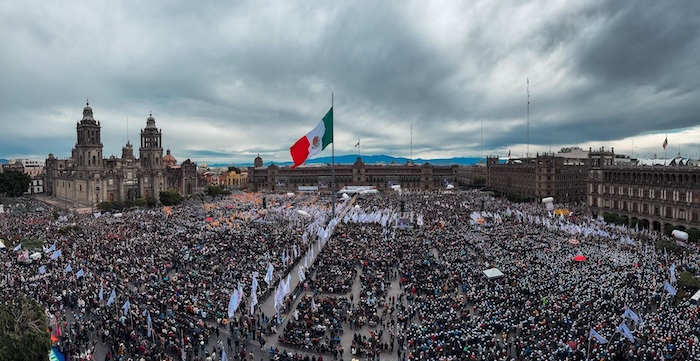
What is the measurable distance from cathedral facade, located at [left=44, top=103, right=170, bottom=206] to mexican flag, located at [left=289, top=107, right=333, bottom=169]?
60968mm

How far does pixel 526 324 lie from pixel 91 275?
29.7m

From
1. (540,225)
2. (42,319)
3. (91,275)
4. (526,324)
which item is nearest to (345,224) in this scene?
(540,225)

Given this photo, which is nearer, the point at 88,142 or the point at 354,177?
the point at 88,142

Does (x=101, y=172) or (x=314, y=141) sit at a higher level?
(x=314, y=141)

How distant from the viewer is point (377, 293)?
2911 cm

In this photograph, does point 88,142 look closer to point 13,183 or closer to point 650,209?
point 13,183

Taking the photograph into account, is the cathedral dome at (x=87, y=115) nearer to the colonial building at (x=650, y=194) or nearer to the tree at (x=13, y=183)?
the tree at (x=13, y=183)

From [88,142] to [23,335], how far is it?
88.6 metres

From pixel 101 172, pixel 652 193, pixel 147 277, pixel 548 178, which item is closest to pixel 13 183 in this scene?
pixel 101 172

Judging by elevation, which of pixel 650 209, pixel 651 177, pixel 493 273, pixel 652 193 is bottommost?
pixel 493 273

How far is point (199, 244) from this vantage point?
41938 millimetres

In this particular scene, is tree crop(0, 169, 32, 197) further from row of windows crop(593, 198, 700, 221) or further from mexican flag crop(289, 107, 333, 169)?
row of windows crop(593, 198, 700, 221)

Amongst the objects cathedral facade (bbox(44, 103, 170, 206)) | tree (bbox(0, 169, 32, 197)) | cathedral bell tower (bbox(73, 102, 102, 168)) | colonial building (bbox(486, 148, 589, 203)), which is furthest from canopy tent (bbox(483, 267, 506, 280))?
tree (bbox(0, 169, 32, 197))

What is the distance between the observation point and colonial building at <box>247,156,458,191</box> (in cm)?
14762
